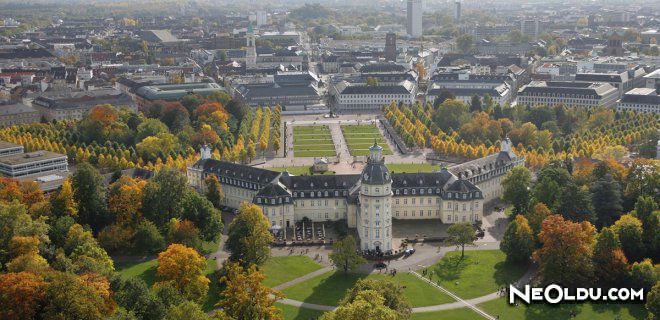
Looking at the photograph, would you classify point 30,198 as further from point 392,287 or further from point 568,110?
point 568,110

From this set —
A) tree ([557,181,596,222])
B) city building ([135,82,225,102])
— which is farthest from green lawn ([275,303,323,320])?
city building ([135,82,225,102])

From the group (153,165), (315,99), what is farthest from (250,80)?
(153,165)

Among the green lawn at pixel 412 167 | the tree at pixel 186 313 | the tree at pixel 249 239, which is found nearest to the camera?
the tree at pixel 186 313

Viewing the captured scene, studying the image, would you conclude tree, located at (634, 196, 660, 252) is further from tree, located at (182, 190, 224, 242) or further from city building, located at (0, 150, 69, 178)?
city building, located at (0, 150, 69, 178)

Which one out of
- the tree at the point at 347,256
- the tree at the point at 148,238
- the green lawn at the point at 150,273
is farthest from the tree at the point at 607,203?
the tree at the point at 148,238

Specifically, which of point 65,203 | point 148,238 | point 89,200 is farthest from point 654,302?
point 65,203

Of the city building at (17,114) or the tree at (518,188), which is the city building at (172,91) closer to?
the city building at (17,114)
